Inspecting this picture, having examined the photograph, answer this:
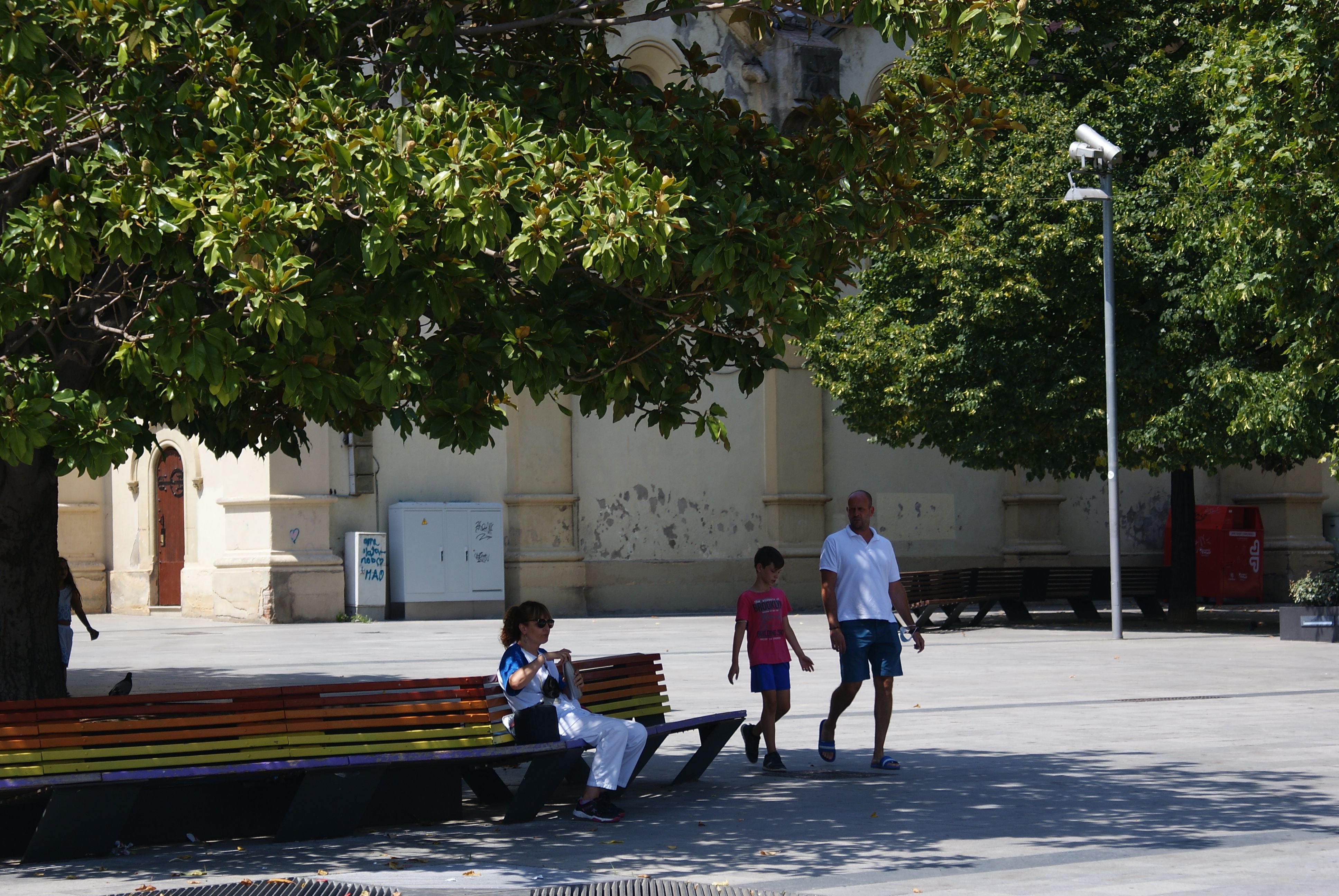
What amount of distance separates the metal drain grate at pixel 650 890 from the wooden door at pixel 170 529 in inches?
915

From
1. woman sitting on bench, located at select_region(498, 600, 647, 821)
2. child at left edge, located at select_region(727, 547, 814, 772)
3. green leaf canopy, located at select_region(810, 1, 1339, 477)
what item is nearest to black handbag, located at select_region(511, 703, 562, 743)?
woman sitting on bench, located at select_region(498, 600, 647, 821)

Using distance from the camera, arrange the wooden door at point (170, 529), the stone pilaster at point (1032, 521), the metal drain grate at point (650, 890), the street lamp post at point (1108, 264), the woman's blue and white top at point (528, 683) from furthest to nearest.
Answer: the stone pilaster at point (1032, 521) → the wooden door at point (170, 529) → the street lamp post at point (1108, 264) → the woman's blue and white top at point (528, 683) → the metal drain grate at point (650, 890)

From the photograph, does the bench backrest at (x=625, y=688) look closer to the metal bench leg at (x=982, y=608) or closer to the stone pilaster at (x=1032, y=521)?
the metal bench leg at (x=982, y=608)

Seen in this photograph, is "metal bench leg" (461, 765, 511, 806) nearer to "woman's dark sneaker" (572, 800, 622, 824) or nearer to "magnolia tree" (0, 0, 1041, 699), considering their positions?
"woman's dark sneaker" (572, 800, 622, 824)

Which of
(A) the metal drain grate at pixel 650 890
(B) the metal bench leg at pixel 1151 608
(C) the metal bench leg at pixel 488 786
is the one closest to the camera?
(A) the metal drain grate at pixel 650 890

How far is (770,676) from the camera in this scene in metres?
9.30

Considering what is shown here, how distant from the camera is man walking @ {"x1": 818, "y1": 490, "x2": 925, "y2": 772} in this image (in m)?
9.16

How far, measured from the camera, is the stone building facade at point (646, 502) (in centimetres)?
2505

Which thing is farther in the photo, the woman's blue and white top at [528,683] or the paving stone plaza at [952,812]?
the woman's blue and white top at [528,683]

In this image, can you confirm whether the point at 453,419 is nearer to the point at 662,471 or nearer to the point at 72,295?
the point at 72,295

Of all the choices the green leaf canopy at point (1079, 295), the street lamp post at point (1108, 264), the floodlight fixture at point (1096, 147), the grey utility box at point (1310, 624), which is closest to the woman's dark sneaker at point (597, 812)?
the street lamp post at point (1108, 264)

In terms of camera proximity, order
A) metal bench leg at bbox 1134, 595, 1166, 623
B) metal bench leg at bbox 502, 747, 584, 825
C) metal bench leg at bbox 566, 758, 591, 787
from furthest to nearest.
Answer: metal bench leg at bbox 1134, 595, 1166, 623, metal bench leg at bbox 566, 758, 591, 787, metal bench leg at bbox 502, 747, 584, 825

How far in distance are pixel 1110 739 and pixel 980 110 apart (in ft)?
16.2

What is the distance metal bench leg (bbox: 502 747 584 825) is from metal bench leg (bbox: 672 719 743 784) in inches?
45.7
